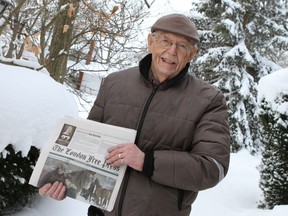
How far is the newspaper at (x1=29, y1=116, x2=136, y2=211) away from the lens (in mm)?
1654

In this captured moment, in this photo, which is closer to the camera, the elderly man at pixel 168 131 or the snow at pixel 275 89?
the elderly man at pixel 168 131

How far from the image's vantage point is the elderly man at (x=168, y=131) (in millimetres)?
1608

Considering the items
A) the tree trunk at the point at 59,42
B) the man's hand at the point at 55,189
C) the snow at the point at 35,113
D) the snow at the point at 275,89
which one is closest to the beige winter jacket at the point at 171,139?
the man's hand at the point at 55,189

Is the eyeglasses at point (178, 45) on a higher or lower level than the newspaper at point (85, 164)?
higher

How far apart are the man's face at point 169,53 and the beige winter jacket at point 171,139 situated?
46 millimetres

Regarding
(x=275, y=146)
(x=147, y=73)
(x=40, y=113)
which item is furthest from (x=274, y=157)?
(x=147, y=73)

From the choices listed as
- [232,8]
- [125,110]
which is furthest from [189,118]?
[232,8]

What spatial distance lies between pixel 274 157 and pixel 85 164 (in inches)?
160

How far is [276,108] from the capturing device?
4.96 meters

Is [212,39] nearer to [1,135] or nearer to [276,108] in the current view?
[276,108]

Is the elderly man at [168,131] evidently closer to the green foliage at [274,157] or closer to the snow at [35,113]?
the snow at [35,113]

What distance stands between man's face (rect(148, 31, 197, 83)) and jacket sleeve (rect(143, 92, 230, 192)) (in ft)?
1.00

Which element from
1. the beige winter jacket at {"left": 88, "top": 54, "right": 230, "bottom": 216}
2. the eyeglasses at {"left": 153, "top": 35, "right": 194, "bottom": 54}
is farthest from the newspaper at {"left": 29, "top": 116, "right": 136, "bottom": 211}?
the eyeglasses at {"left": 153, "top": 35, "right": 194, "bottom": 54}

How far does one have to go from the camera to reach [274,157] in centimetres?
512
